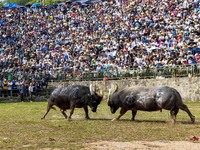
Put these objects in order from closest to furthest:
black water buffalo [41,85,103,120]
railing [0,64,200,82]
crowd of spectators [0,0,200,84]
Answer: black water buffalo [41,85,103,120], railing [0,64,200,82], crowd of spectators [0,0,200,84]

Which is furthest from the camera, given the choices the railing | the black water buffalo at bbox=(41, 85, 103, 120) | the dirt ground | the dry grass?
the railing

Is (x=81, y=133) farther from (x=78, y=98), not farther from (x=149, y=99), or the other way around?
(x=78, y=98)

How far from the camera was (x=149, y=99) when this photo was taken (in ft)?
63.6

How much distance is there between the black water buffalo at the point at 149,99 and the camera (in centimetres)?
1867

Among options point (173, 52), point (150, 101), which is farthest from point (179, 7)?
point (150, 101)

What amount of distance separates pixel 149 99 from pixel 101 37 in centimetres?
2969

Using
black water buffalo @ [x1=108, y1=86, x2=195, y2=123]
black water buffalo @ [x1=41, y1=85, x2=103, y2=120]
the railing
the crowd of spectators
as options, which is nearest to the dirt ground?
black water buffalo @ [x1=108, y1=86, x2=195, y2=123]

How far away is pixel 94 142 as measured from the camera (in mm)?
13094

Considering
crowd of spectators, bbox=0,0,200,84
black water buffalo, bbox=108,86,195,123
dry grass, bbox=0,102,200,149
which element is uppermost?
crowd of spectators, bbox=0,0,200,84

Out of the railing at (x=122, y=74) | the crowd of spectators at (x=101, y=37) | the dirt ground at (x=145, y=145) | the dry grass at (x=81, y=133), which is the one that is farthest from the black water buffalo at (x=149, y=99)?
the crowd of spectators at (x=101, y=37)

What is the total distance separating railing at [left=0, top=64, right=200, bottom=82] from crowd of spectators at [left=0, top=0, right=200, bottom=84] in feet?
0.90

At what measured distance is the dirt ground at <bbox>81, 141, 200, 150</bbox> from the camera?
1209 centimetres

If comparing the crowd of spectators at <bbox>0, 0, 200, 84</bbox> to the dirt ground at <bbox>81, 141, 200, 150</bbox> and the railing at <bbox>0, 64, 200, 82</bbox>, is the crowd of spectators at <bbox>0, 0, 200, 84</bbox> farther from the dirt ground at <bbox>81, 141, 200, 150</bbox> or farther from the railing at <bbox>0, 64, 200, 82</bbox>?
the dirt ground at <bbox>81, 141, 200, 150</bbox>

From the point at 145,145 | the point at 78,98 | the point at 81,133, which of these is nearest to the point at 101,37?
the point at 78,98
